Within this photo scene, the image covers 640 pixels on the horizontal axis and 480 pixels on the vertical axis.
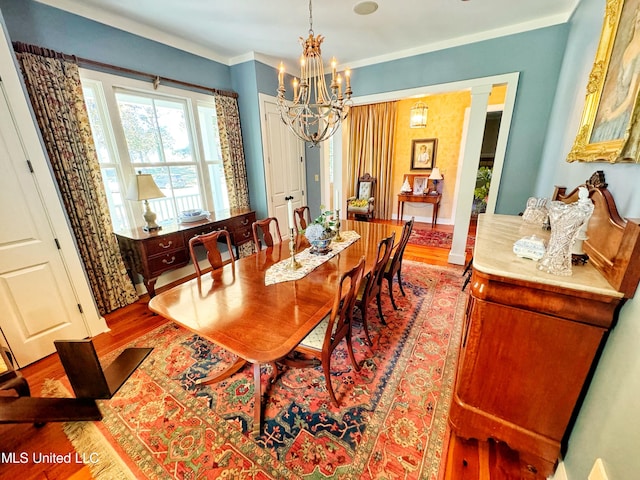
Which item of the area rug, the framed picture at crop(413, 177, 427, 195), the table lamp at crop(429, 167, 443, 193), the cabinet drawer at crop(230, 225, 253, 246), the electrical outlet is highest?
the table lamp at crop(429, 167, 443, 193)

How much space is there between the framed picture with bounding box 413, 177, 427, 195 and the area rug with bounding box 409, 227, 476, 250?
890mm

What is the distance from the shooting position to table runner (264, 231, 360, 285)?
1.73 metres

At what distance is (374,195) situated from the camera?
6.14m

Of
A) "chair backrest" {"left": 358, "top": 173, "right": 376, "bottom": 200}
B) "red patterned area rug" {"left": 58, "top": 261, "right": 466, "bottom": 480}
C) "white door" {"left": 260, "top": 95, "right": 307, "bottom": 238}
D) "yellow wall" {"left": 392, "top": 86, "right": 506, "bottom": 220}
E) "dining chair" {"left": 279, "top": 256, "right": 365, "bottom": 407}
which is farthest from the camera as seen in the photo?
"chair backrest" {"left": 358, "top": 173, "right": 376, "bottom": 200}

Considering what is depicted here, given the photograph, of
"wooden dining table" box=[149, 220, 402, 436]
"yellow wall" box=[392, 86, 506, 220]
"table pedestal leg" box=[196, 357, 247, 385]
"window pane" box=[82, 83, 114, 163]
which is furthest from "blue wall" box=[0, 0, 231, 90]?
"yellow wall" box=[392, 86, 506, 220]

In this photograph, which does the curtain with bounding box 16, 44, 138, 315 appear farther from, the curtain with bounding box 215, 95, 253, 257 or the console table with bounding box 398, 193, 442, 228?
the console table with bounding box 398, 193, 442, 228

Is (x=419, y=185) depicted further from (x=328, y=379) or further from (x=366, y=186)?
(x=328, y=379)

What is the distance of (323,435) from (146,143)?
129 inches

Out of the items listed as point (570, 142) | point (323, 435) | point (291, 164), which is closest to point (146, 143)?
point (291, 164)

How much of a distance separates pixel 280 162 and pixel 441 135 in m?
3.57

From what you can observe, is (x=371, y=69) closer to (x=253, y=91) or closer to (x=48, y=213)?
(x=253, y=91)

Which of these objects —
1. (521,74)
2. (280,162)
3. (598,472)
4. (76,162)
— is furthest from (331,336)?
(521,74)

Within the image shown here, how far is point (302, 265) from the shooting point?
1914 millimetres

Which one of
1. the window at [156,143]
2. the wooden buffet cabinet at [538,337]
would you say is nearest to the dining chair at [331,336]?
the wooden buffet cabinet at [538,337]
